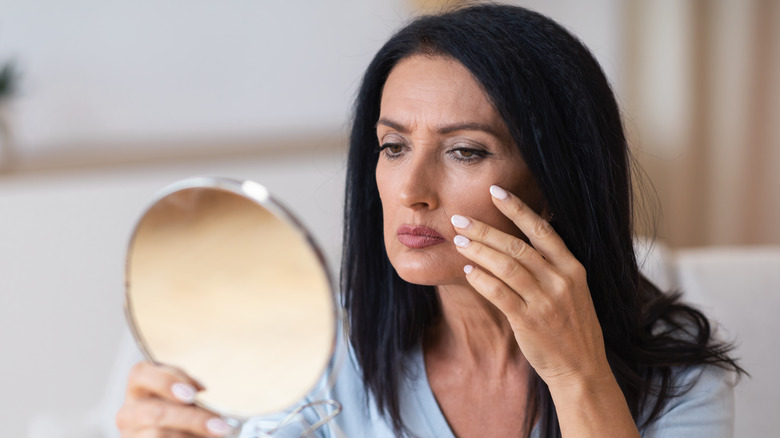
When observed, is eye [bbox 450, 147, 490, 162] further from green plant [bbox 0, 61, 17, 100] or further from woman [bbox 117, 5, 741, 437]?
green plant [bbox 0, 61, 17, 100]

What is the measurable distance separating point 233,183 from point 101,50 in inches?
93.7

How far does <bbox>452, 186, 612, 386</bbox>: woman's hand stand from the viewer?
0.93m

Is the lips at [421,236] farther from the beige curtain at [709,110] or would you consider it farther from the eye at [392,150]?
the beige curtain at [709,110]

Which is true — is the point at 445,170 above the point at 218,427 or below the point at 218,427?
above

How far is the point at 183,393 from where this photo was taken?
0.75 metres

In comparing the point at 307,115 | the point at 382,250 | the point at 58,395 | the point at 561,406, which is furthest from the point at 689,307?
the point at 307,115

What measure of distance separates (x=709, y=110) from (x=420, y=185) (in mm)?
2772

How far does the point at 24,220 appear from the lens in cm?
225

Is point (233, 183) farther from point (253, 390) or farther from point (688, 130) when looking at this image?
point (688, 130)

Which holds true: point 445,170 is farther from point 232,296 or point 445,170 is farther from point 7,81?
point 7,81

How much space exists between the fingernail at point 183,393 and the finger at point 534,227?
1.60ft

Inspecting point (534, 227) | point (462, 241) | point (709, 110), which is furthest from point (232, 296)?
point (709, 110)

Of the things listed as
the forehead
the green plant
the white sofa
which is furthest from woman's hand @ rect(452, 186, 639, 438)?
the green plant

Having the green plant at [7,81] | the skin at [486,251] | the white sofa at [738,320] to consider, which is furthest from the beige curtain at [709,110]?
the green plant at [7,81]
